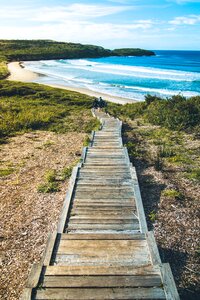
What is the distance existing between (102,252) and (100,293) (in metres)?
1.28

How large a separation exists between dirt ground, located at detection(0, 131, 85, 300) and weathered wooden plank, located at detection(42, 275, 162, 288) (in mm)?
1401

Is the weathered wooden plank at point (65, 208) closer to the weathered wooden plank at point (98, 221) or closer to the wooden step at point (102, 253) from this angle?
the weathered wooden plank at point (98, 221)

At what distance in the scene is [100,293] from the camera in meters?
5.24

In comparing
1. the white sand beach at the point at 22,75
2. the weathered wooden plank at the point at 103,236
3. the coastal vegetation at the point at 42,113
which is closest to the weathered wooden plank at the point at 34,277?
the weathered wooden plank at the point at 103,236

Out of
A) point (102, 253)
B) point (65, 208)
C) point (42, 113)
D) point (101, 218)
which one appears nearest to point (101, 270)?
point (102, 253)

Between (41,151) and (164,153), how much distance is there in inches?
257

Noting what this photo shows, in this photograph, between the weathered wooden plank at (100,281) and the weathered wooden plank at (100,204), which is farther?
the weathered wooden plank at (100,204)

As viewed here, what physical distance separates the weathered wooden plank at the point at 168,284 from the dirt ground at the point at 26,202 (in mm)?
3135

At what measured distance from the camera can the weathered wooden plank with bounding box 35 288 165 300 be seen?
5160 mm

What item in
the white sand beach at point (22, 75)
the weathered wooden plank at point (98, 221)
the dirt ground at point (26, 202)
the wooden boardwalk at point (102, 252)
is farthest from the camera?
the white sand beach at point (22, 75)

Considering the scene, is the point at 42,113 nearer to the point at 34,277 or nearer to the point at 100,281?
the point at 34,277

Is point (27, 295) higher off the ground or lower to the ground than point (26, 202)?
higher

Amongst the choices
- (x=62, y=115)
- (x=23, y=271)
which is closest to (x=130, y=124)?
(x=62, y=115)

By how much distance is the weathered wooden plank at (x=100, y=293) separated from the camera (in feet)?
16.9
